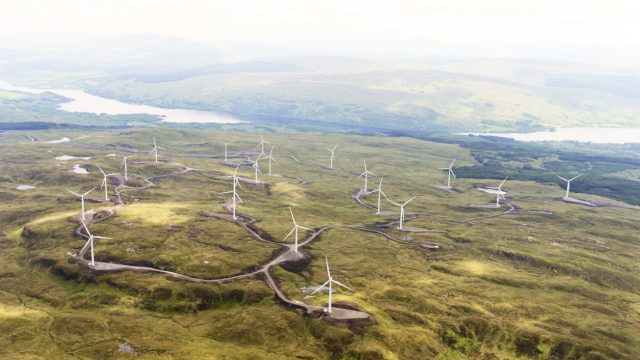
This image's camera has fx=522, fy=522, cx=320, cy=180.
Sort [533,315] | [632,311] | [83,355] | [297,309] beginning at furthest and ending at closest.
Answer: [632,311] → [533,315] → [297,309] → [83,355]

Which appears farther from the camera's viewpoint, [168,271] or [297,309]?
[168,271]

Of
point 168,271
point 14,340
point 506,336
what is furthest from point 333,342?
point 14,340

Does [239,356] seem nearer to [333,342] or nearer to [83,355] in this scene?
[333,342]

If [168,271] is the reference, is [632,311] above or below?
below

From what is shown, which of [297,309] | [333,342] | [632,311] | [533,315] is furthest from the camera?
[632,311]

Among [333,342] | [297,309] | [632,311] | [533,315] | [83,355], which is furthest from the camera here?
[632,311]

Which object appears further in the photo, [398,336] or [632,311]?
[632,311]

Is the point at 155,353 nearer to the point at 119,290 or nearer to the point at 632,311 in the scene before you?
the point at 119,290

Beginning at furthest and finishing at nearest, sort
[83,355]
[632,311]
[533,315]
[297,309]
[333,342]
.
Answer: [632,311] → [533,315] → [297,309] → [333,342] → [83,355]

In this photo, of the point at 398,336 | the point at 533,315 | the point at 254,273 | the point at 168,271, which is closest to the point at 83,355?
the point at 168,271
